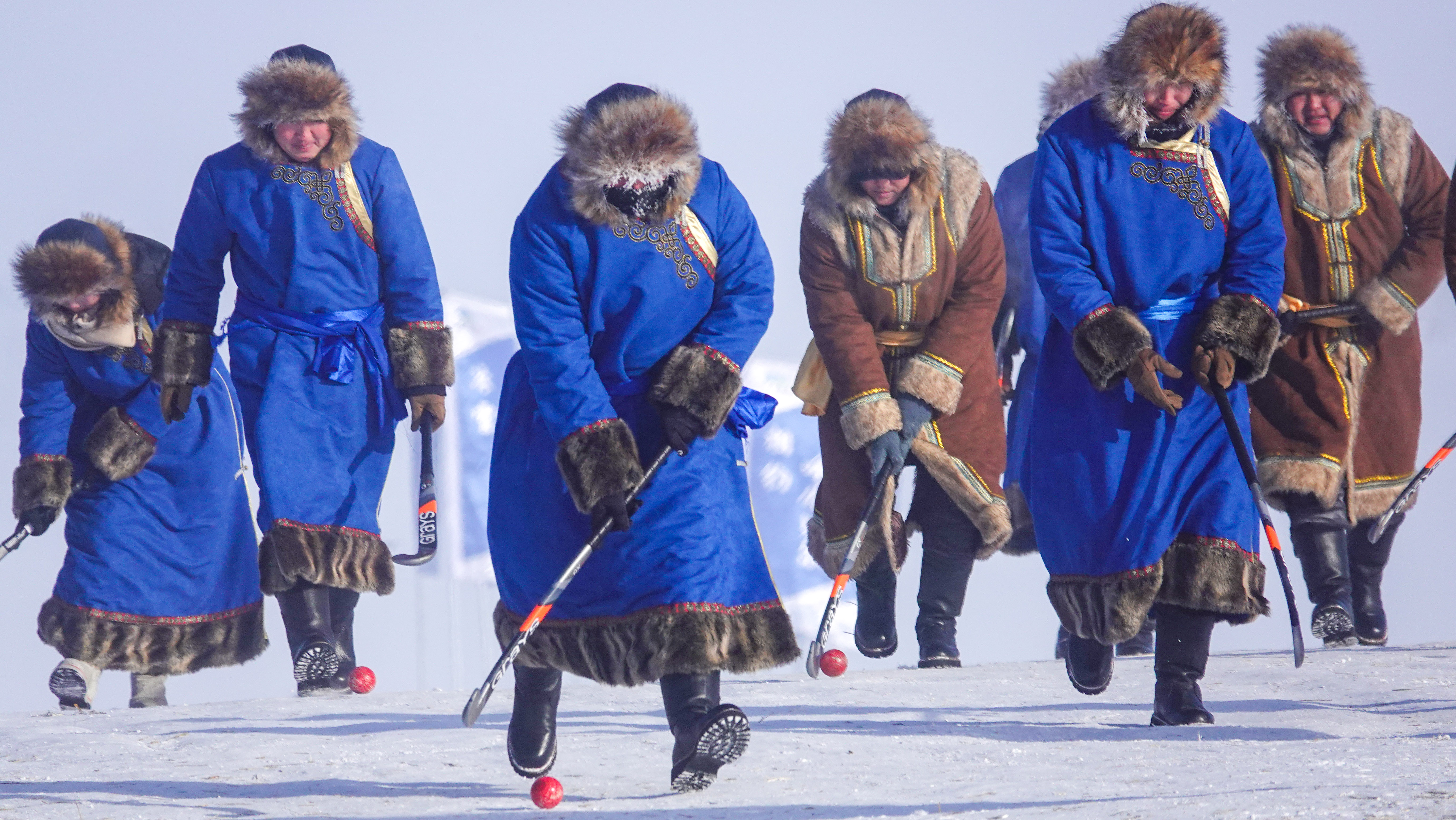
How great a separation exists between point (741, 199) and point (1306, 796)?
1855 mm

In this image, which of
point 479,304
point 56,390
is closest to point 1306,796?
point 56,390

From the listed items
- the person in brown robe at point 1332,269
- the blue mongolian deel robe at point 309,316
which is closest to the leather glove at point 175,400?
the blue mongolian deel robe at point 309,316

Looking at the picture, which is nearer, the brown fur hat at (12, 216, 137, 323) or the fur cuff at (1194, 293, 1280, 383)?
the fur cuff at (1194, 293, 1280, 383)

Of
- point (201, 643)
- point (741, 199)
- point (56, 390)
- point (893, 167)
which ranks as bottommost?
point (201, 643)

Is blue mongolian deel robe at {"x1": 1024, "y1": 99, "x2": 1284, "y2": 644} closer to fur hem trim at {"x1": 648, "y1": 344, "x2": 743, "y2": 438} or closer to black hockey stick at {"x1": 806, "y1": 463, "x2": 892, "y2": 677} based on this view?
black hockey stick at {"x1": 806, "y1": 463, "x2": 892, "y2": 677}

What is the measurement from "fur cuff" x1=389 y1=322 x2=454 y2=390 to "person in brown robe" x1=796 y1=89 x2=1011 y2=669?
1.23m

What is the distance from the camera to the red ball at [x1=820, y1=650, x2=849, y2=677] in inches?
200

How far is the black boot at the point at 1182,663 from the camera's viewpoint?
4.37 meters

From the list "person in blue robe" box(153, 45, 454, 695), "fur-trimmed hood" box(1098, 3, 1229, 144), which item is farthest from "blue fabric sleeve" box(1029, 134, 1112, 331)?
"person in blue robe" box(153, 45, 454, 695)

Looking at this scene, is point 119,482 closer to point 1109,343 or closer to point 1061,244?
point 1061,244

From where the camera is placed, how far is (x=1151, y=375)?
169 inches

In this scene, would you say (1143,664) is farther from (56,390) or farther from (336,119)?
(56,390)

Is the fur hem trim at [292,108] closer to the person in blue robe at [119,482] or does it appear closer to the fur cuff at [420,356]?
the fur cuff at [420,356]

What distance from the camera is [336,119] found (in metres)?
5.87
